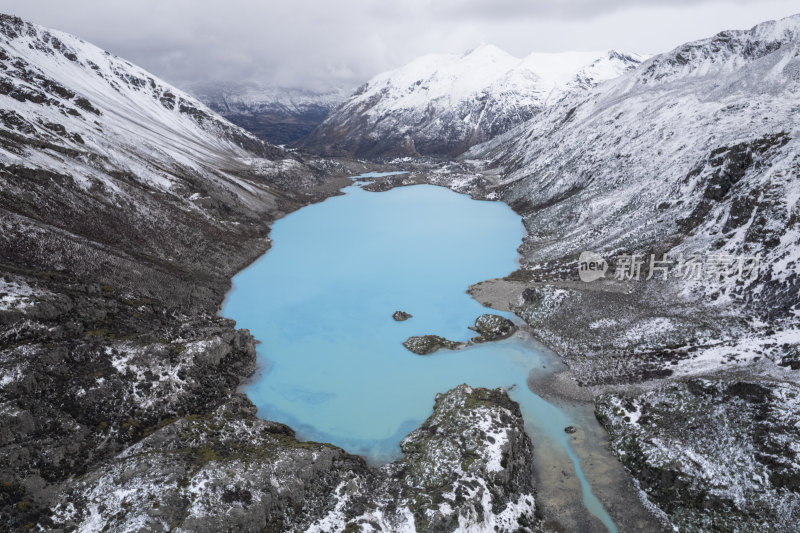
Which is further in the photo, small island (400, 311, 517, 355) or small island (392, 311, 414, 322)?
small island (392, 311, 414, 322)

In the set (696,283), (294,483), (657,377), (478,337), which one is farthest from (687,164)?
(294,483)

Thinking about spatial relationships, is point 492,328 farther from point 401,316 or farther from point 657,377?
point 657,377

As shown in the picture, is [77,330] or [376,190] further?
[376,190]

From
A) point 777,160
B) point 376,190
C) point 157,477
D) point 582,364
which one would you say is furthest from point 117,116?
→ point 777,160

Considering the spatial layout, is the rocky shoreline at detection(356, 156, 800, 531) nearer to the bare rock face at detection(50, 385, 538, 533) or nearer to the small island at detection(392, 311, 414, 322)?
the bare rock face at detection(50, 385, 538, 533)

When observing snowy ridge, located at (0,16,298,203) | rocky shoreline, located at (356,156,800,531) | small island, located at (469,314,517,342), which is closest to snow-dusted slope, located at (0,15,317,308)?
snowy ridge, located at (0,16,298,203)

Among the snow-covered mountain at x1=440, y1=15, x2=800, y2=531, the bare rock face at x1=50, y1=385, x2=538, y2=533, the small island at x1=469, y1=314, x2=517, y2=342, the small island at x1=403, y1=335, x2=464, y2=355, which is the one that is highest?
the snow-covered mountain at x1=440, y1=15, x2=800, y2=531

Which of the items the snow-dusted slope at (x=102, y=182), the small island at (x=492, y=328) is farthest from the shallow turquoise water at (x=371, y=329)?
the snow-dusted slope at (x=102, y=182)

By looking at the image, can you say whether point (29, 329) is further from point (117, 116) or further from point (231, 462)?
point (117, 116)

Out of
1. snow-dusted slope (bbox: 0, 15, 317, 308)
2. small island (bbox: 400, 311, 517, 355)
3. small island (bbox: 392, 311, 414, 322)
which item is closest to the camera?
small island (bbox: 400, 311, 517, 355)
